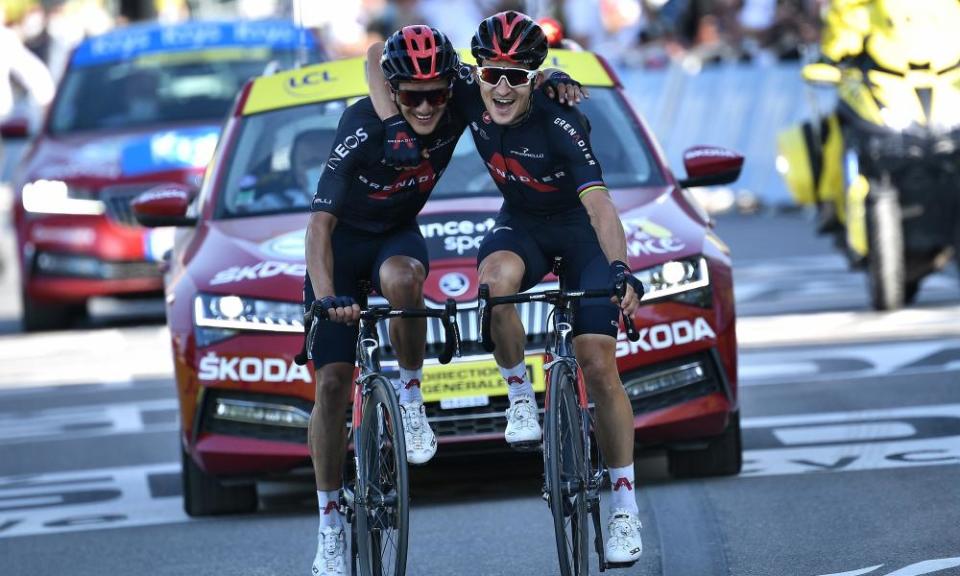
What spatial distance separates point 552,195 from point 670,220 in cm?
209

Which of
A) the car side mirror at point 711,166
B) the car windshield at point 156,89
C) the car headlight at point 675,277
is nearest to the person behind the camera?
the car headlight at point 675,277

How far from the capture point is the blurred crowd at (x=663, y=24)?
24.3 m

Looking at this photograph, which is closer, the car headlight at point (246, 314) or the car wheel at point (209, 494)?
the car headlight at point (246, 314)

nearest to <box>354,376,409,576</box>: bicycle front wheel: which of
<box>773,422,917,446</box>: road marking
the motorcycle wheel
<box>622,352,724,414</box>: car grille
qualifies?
<box>622,352,724,414</box>: car grille

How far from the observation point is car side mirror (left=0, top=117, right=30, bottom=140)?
54.5 ft

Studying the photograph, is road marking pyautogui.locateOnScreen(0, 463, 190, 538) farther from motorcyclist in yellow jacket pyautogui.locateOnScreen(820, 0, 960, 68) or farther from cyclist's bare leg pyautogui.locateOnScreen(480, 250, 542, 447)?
motorcyclist in yellow jacket pyautogui.locateOnScreen(820, 0, 960, 68)

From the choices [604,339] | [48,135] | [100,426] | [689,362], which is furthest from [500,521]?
[48,135]

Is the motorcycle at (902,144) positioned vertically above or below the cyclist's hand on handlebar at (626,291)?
below

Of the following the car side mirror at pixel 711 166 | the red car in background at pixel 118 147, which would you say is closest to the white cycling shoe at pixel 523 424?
the car side mirror at pixel 711 166

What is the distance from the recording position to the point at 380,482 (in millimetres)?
6754

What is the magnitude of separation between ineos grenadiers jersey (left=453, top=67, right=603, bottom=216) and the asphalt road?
1.35 metres

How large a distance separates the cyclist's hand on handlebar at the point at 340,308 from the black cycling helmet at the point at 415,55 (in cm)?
74

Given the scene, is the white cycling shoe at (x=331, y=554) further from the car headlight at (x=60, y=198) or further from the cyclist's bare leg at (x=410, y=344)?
the car headlight at (x=60, y=198)

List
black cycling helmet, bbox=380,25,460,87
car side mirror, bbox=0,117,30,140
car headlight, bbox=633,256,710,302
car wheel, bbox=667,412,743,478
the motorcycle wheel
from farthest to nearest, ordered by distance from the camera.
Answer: car side mirror, bbox=0,117,30,140
the motorcycle wheel
car wheel, bbox=667,412,743,478
car headlight, bbox=633,256,710,302
black cycling helmet, bbox=380,25,460,87
